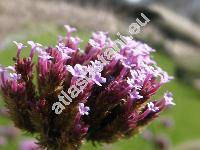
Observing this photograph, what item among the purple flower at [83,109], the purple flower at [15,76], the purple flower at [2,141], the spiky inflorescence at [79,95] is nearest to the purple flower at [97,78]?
the spiky inflorescence at [79,95]

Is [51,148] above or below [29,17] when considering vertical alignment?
above

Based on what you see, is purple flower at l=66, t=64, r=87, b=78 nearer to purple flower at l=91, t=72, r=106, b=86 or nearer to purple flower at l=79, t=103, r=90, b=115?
purple flower at l=91, t=72, r=106, b=86

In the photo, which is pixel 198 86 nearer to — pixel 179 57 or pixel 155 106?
pixel 179 57

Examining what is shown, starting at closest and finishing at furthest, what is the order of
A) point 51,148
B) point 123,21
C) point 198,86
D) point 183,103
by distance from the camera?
point 51,148 → point 183,103 → point 198,86 → point 123,21

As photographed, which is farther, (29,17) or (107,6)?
(107,6)

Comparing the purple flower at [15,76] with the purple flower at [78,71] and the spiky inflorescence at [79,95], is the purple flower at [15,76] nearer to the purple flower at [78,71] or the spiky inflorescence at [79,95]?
the spiky inflorescence at [79,95]

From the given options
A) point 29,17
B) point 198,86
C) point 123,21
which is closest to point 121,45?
point 198,86

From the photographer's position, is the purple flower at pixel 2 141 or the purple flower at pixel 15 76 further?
the purple flower at pixel 2 141

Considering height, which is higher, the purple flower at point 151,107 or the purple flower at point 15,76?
the purple flower at point 151,107
